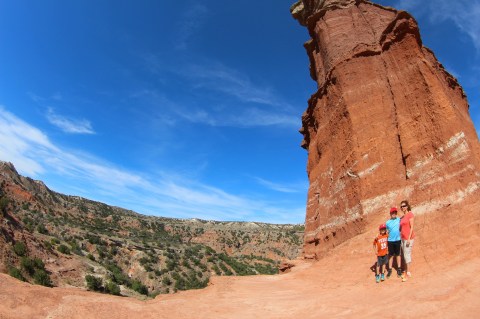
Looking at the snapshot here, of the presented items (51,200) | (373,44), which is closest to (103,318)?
(373,44)

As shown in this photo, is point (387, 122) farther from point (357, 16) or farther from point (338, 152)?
point (357, 16)

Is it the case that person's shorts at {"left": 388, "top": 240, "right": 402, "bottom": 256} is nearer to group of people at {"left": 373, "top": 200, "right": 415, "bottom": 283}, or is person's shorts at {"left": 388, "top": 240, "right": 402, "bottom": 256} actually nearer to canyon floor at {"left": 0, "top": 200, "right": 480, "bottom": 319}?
group of people at {"left": 373, "top": 200, "right": 415, "bottom": 283}

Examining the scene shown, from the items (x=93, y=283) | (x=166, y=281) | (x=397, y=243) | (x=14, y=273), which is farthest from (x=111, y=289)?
(x=397, y=243)

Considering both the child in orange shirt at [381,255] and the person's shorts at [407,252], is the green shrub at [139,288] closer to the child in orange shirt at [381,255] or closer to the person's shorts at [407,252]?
the child in orange shirt at [381,255]

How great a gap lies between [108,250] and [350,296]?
46.2m

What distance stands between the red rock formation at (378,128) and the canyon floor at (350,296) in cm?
198

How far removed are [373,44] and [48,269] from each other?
30957 millimetres

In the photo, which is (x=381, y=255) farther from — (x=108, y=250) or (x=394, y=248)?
(x=108, y=250)

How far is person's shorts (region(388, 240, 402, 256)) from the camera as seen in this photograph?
1010cm

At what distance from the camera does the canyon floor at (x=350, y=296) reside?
276 inches

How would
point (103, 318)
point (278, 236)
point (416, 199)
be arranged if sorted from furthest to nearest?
1. point (278, 236)
2. point (416, 199)
3. point (103, 318)

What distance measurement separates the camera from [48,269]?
30.1 m

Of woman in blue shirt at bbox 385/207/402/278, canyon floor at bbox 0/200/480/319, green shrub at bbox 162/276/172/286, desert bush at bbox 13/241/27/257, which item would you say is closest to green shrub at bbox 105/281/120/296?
desert bush at bbox 13/241/27/257

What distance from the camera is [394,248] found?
33.3 ft
